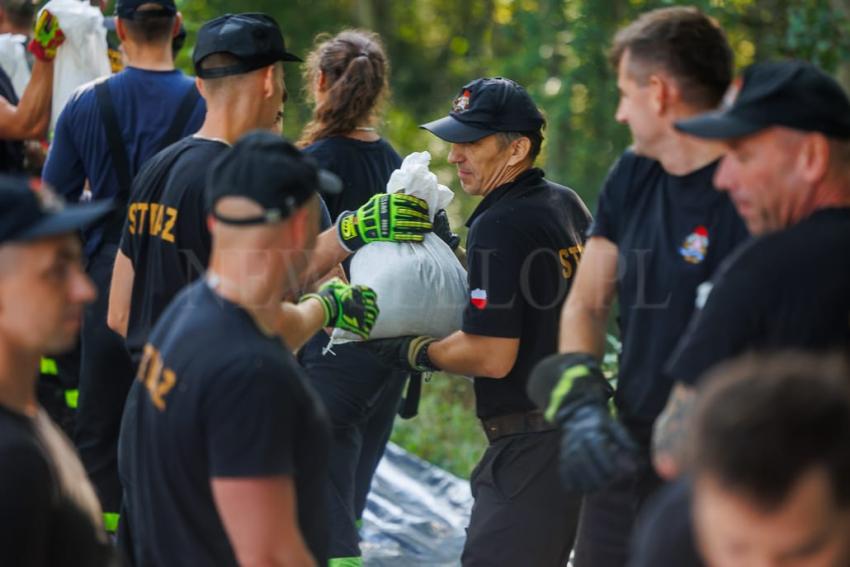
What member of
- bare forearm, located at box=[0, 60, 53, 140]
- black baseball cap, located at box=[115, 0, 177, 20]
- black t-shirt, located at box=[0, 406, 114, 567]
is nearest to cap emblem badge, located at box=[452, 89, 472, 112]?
black baseball cap, located at box=[115, 0, 177, 20]

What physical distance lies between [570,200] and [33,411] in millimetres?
2668

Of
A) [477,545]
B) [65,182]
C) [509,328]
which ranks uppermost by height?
[65,182]

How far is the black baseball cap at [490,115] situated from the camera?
16.8ft

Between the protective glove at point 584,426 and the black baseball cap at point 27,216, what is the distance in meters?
1.45

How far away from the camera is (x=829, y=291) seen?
10.5 feet

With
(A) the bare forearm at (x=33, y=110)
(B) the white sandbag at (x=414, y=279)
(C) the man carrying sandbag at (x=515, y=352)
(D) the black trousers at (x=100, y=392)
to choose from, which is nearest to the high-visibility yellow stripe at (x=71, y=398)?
(D) the black trousers at (x=100, y=392)

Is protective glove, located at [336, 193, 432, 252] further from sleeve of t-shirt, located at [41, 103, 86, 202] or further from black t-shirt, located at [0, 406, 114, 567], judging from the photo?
black t-shirt, located at [0, 406, 114, 567]

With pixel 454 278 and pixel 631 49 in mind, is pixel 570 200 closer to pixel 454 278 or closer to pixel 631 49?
pixel 454 278

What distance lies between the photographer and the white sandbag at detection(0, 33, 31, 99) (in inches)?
266

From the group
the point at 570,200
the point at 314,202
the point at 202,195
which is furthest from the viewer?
the point at 570,200

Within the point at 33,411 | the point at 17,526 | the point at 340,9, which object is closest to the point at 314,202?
the point at 33,411

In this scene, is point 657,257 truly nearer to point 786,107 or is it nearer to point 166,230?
point 786,107

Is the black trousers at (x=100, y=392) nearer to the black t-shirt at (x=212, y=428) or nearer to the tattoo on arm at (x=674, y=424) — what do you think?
the black t-shirt at (x=212, y=428)

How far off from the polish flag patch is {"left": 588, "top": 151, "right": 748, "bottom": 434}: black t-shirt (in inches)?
32.4
